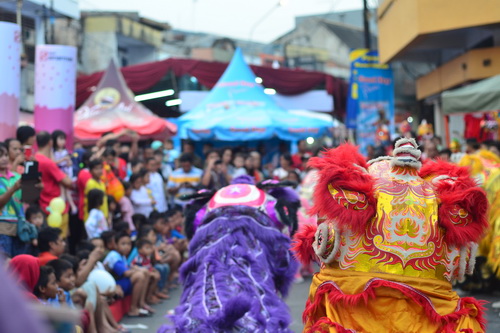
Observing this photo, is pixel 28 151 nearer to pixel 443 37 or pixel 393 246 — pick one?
pixel 393 246

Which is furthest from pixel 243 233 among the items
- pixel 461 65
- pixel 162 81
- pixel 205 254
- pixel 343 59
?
pixel 343 59

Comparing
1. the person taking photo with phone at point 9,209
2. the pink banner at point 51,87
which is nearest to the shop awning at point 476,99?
the pink banner at point 51,87

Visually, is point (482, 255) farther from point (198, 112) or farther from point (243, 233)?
point (198, 112)

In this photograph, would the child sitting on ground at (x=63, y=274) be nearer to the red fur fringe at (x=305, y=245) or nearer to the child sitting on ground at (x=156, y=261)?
the red fur fringe at (x=305, y=245)

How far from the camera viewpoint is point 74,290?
22.9 ft

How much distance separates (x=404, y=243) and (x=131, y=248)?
570 centimetres

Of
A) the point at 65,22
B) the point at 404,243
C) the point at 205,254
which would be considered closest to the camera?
the point at 404,243

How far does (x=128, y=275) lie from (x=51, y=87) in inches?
112

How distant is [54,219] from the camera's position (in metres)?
8.61

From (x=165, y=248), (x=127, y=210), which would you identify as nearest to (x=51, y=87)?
(x=127, y=210)

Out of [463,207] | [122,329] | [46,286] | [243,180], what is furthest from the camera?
[122,329]

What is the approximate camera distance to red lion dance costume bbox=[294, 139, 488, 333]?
4102 mm

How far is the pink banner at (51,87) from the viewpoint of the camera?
10195 millimetres

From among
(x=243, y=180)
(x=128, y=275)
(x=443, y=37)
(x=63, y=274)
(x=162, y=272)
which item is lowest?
(x=162, y=272)
